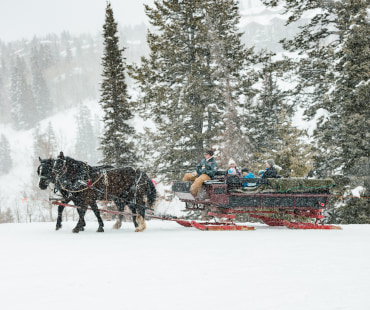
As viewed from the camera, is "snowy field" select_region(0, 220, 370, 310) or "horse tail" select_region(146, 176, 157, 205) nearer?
"snowy field" select_region(0, 220, 370, 310)

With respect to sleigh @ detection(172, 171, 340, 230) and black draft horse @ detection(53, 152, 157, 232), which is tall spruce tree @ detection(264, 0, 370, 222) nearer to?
sleigh @ detection(172, 171, 340, 230)

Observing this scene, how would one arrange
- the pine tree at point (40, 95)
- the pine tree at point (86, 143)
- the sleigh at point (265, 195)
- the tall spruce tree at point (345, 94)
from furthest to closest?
the pine tree at point (40, 95)
the pine tree at point (86, 143)
the tall spruce tree at point (345, 94)
the sleigh at point (265, 195)

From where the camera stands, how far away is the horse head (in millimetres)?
8703

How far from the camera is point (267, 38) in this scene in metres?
184

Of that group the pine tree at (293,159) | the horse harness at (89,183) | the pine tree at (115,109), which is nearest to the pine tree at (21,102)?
the pine tree at (115,109)

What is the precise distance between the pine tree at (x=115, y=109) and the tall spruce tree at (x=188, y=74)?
1636 mm

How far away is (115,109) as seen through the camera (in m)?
21.3

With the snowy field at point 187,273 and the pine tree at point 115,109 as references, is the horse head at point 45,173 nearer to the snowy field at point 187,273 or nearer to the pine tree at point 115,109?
the snowy field at point 187,273

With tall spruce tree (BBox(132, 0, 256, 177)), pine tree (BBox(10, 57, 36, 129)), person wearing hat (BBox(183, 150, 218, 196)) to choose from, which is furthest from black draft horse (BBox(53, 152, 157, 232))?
pine tree (BBox(10, 57, 36, 129))

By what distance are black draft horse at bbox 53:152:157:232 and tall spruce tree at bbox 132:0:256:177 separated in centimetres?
928

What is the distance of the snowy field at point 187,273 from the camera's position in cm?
374

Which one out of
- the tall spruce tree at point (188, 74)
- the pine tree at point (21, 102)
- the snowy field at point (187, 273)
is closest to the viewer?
the snowy field at point (187, 273)

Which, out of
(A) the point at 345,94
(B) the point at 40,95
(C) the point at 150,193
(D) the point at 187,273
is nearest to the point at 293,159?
(A) the point at 345,94

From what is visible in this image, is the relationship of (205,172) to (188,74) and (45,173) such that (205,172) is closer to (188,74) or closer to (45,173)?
(45,173)
